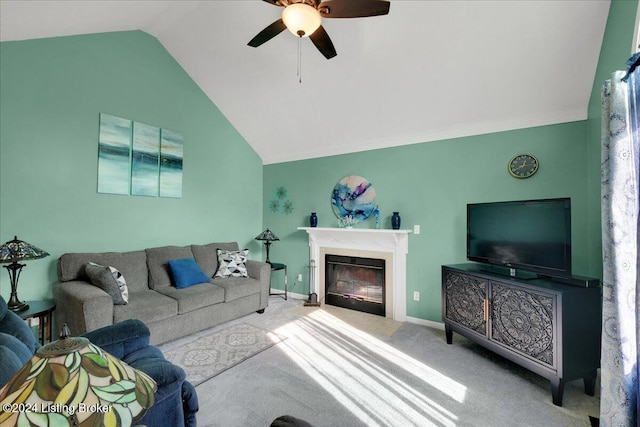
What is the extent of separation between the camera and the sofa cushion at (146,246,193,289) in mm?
3434

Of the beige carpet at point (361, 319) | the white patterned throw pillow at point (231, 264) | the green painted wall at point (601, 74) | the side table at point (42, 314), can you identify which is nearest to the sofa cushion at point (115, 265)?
the side table at point (42, 314)

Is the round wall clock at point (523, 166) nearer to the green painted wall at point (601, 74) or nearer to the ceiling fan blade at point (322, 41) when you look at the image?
the green painted wall at point (601, 74)

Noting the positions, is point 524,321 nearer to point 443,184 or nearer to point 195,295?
point 443,184

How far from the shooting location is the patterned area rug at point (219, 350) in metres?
2.45

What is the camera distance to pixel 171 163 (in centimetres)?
392

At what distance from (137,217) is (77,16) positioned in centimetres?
214

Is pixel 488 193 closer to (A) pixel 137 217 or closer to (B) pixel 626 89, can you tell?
(B) pixel 626 89

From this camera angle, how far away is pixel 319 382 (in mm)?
2283

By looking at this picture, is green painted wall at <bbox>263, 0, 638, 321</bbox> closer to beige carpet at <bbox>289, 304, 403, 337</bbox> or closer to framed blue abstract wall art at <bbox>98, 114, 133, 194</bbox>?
beige carpet at <bbox>289, 304, 403, 337</bbox>

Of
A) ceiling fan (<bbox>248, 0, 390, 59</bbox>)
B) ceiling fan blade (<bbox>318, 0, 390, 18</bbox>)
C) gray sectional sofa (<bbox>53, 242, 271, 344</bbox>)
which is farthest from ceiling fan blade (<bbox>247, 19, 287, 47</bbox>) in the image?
gray sectional sofa (<bbox>53, 242, 271, 344</bbox>)

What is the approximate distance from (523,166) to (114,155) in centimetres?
463

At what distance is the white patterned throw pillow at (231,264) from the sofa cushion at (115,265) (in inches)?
35.2

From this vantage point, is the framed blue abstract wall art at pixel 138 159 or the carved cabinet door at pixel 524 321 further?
the framed blue abstract wall art at pixel 138 159

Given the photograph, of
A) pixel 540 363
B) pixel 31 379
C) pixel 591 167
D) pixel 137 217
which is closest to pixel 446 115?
pixel 591 167
